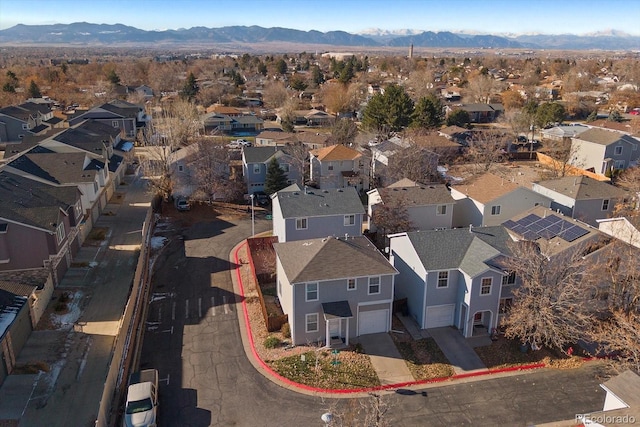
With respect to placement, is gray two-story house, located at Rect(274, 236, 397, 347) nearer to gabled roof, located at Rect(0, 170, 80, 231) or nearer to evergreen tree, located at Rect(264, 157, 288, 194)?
gabled roof, located at Rect(0, 170, 80, 231)

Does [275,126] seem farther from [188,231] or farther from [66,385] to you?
[66,385]

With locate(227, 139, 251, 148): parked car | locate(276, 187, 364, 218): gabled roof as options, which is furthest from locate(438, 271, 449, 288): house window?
locate(227, 139, 251, 148): parked car

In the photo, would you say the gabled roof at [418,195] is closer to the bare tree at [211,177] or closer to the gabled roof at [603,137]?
the bare tree at [211,177]

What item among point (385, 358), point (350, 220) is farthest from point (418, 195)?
point (385, 358)

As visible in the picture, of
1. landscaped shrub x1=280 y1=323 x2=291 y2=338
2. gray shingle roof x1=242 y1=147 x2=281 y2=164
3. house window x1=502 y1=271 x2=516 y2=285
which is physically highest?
gray shingle roof x1=242 y1=147 x2=281 y2=164

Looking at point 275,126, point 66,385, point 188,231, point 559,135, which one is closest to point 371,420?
point 66,385
